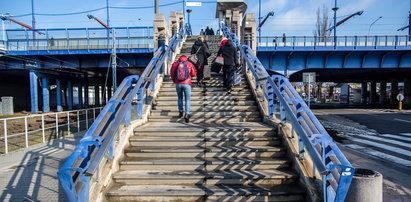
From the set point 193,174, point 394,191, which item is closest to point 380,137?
point 394,191

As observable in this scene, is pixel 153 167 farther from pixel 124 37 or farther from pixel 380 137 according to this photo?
pixel 124 37

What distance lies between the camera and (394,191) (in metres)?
5.07

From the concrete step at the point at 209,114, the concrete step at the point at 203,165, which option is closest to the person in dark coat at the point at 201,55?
the concrete step at the point at 209,114

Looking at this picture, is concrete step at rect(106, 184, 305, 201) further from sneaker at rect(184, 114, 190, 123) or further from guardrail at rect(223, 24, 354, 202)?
sneaker at rect(184, 114, 190, 123)

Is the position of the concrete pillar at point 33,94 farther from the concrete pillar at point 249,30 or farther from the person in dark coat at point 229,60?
the person in dark coat at point 229,60

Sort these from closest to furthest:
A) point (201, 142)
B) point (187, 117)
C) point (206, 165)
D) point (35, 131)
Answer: point (206, 165), point (201, 142), point (187, 117), point (35, 131)

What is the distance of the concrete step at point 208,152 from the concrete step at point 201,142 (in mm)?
200

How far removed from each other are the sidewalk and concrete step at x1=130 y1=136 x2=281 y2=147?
159 cm

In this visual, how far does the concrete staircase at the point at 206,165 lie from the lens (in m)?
3.35

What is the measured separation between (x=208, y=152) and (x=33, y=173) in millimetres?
4409

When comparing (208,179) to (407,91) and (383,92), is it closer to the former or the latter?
(407,91)

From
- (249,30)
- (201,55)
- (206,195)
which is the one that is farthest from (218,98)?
(249,30)

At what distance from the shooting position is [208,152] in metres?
4.25

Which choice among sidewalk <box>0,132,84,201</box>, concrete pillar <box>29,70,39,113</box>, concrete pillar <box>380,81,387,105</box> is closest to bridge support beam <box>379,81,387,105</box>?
concrete pillar <box>380,81,387,105</box>
